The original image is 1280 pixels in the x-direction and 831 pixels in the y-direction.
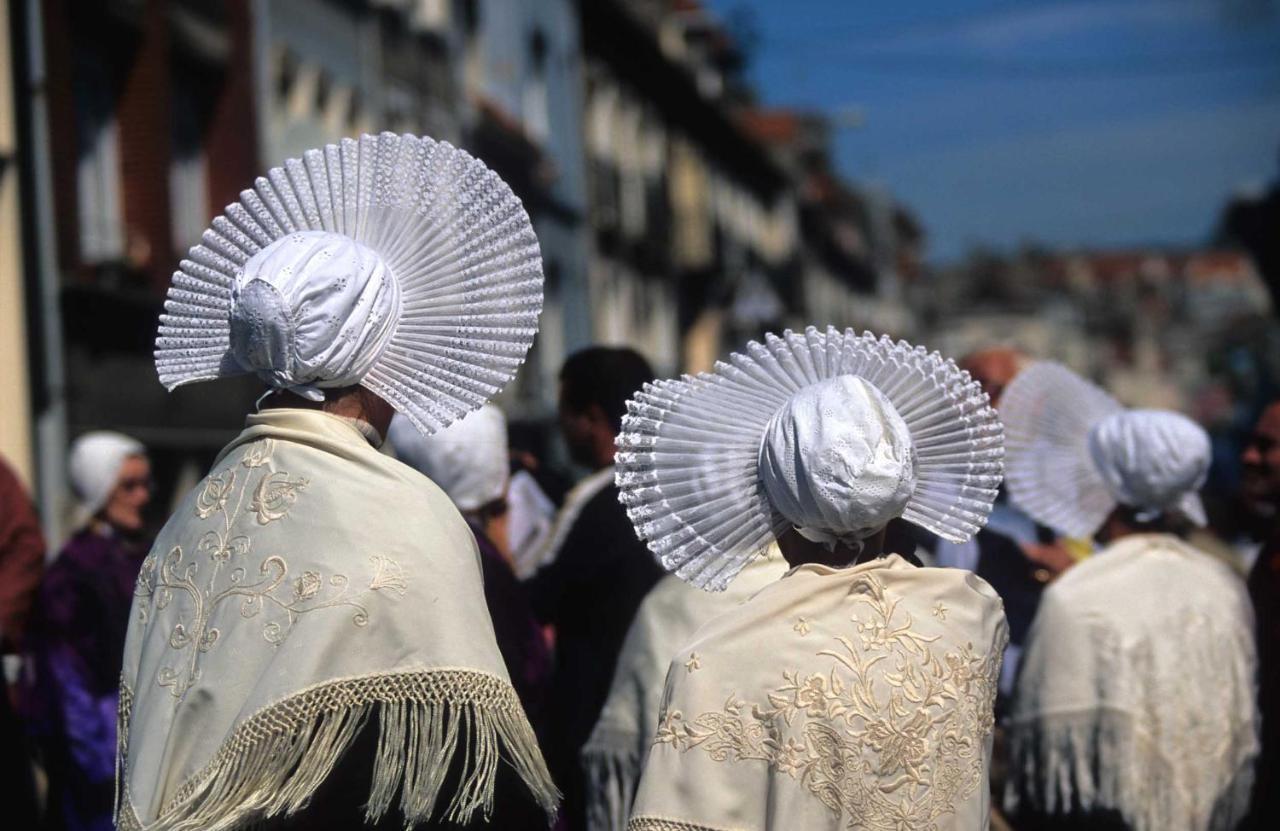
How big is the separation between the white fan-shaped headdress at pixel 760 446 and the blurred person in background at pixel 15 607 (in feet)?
11.1

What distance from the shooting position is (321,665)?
10.5 feet

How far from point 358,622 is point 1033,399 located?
3.02 metres

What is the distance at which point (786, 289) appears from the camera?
5062 cm

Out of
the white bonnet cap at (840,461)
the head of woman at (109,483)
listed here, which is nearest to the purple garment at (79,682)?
the head of woman at (109,483)

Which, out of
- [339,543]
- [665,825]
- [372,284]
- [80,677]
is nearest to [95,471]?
[80,677]

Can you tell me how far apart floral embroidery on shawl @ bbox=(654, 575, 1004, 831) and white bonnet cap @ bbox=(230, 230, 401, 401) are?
861 mm

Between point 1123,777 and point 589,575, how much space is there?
1526 mm

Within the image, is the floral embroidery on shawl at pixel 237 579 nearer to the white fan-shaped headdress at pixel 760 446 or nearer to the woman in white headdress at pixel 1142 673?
the white fan-shaped headdress at pixel 760 446

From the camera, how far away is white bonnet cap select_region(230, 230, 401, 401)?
3.35 metres

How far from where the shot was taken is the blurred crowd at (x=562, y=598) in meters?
5.05

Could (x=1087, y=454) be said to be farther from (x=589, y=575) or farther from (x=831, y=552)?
(x=831, y=552)

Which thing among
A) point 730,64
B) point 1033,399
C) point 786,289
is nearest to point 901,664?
point 1033,399

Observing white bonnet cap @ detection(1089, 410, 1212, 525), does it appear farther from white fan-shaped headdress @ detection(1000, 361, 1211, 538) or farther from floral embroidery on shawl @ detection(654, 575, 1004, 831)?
floral embroidery on shawl @ detection(654, 575, 1004, 831)

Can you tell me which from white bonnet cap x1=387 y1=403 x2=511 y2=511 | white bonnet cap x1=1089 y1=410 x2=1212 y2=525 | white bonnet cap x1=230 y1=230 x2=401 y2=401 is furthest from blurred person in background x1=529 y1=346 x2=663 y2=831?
white bonnet cap x1=230 y1=230 x2=401 y2=401
